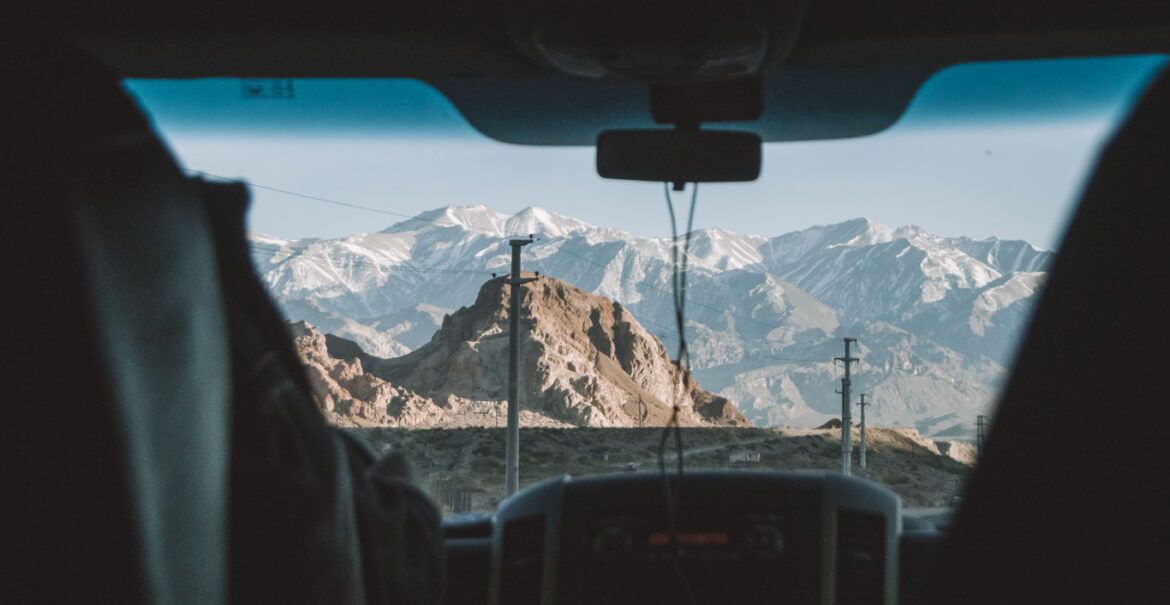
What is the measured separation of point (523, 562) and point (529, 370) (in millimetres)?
57902

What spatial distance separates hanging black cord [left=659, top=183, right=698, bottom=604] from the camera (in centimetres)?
331

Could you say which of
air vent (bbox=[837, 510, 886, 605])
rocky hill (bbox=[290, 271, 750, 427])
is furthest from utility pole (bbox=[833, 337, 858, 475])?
air vent (bbox=[837, 510, 886, 605])

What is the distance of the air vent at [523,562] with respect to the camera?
352 cm

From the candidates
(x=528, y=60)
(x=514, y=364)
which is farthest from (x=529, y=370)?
(x=528, y=60)

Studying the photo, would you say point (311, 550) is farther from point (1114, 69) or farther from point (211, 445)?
point (1114, 69)

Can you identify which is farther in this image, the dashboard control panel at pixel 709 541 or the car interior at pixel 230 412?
the dashboard control panel at pixel 709 541

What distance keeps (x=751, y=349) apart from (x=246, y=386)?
2213 inches

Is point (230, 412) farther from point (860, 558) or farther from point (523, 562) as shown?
point (860, 558)

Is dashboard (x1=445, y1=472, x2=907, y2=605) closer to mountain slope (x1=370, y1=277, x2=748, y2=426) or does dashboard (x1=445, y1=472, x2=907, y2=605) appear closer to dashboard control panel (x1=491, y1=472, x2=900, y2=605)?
dashboard control panel (x1=491, y1=472, x2=900, y2=605)

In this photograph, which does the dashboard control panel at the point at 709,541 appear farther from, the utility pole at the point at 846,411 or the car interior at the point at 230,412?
the utility pole at the point at 846,411

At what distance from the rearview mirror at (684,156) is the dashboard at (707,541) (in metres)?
0.94

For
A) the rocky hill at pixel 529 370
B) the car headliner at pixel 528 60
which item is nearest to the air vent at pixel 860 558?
the car headliner at pixel 528 60

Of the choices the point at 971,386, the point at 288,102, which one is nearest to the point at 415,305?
the point at 971,386

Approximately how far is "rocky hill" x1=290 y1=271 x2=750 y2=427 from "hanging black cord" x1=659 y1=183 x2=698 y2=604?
156 ft
